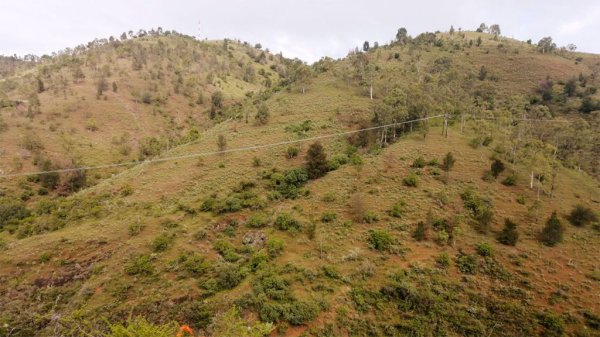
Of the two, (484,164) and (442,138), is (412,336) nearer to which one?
(484,164)

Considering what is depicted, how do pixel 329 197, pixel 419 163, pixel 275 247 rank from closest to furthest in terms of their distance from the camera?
pixel 275 247 < pixel 329 197 < pixel 419 163

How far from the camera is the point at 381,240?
2606cm

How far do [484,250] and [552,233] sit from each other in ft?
18.8

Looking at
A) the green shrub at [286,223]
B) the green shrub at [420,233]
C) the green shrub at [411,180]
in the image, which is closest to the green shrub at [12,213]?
the green shrub at [286,223]

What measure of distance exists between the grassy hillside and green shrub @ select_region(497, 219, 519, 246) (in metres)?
0.17

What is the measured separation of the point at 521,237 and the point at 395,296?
1202cm

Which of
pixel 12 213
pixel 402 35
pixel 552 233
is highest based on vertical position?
pixel 402 35

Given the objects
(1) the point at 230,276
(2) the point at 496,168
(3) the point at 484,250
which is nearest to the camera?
(1) the point at 230,276

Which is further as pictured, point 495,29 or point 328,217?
point 495,29

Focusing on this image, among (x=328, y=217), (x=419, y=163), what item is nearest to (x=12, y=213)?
(x=328, y=217)

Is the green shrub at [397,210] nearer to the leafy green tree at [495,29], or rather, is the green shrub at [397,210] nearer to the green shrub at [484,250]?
the green shrub at [484,250]

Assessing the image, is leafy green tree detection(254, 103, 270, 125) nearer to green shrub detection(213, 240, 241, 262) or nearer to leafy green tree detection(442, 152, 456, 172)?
leafy green tree detection(442, 152, 456, 172)

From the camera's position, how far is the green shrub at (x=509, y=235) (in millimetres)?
25562

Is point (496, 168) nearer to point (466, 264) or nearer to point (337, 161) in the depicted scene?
point (466, 264)
